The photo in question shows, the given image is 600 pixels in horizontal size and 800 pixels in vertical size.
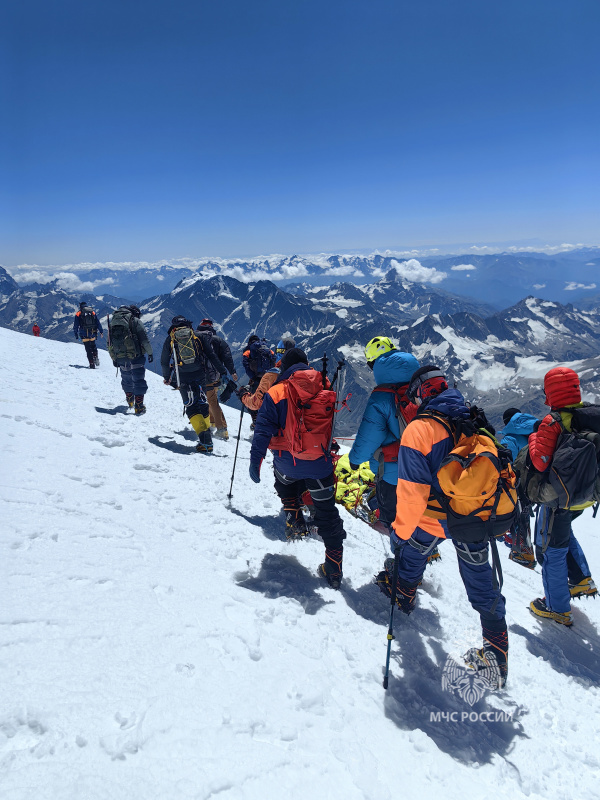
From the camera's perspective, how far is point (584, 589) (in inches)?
257

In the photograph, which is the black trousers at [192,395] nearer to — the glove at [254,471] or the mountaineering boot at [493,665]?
the glove at [254,471]

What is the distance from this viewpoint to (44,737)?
2428 millimetres

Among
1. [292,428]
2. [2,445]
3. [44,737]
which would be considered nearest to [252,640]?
[44,737]

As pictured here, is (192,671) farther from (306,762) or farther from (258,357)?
(258,357)

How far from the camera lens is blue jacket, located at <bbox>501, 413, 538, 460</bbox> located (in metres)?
7.84

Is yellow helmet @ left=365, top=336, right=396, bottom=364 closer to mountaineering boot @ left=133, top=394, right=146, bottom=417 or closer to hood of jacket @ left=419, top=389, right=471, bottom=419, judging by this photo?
hood of jacket @ left=419, top=389, right=471, bottom=419

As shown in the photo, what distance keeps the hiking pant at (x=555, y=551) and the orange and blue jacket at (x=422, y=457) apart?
2870 millimetres

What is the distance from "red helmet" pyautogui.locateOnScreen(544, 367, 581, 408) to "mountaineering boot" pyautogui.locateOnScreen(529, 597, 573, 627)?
3371 millimetres

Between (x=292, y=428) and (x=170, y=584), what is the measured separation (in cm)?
240

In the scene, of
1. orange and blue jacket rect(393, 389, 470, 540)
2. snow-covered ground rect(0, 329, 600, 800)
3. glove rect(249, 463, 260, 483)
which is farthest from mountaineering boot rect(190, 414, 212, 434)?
orange and blue jacket rect(393, 389, 470, 540)

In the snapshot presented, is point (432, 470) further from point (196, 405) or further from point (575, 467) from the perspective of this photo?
point (196, 405)

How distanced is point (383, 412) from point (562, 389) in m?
2.50

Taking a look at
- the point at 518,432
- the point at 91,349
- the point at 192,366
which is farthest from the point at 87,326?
the point at 518,432

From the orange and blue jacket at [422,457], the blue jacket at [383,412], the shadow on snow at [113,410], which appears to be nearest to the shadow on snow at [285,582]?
the orange and blue jacket at [422,457]
